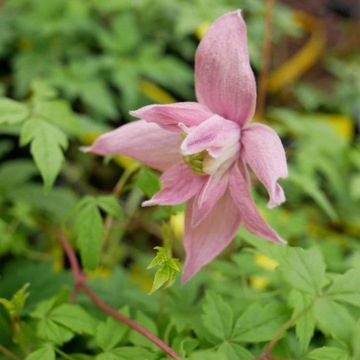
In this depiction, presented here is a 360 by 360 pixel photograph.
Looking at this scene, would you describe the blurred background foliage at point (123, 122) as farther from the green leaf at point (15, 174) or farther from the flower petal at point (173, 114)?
the flower petal at point (173, 114)

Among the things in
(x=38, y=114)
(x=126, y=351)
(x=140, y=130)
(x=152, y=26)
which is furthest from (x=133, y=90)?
(x=126, y=351)

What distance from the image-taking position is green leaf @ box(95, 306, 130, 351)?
72 centimetres

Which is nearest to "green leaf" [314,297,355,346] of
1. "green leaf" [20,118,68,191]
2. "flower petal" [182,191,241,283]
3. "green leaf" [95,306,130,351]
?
"flower petal" [182,191,241,283]

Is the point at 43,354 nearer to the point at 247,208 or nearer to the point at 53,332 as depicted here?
the point at 53,332

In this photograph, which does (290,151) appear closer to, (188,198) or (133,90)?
(133,90)

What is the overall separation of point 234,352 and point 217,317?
52mm

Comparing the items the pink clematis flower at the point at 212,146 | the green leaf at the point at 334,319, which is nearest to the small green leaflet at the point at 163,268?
the pink clematis flower at the point at 212,146

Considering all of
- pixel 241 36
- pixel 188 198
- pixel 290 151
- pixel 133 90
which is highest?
pixel 241 36

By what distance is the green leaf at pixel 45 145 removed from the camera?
33.2 inches

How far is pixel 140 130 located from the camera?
2.52 feet

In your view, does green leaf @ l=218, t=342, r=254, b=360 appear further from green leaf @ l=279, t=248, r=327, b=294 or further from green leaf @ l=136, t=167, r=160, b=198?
green leaf @ l=136, t=167, r=160, b=198

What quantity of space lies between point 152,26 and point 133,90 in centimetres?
39

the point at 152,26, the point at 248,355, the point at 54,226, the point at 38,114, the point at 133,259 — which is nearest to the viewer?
the point at 248,355

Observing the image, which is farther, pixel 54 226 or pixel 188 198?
pixel 54 226
